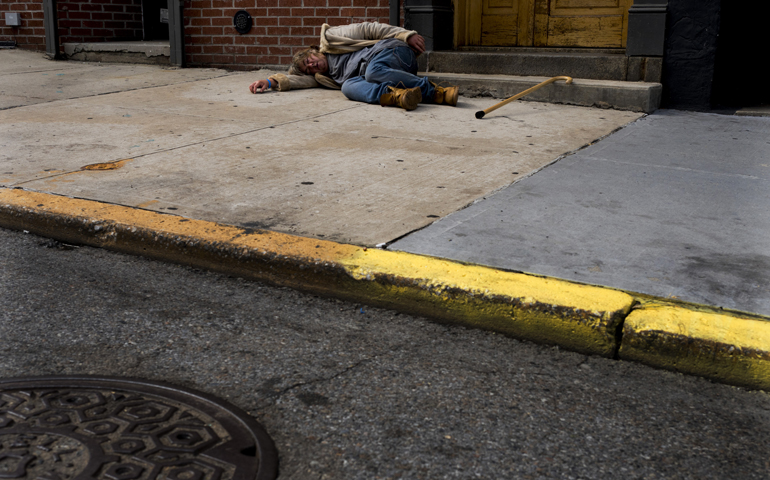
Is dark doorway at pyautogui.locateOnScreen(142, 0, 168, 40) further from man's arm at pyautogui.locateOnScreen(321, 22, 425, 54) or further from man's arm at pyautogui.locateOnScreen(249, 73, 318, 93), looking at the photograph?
man's arm at pyautogui.locateOnScreen(321, 22, 425, 54)

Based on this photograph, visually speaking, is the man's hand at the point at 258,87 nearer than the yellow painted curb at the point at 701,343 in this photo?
No

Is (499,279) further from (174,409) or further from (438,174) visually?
(438,174)

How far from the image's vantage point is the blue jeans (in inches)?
221

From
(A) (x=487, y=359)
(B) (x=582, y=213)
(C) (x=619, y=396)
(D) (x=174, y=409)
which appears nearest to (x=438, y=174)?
(B) (x=582, y=213)

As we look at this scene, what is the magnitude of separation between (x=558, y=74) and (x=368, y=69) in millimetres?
1631

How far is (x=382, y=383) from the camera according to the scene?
1.84 meters

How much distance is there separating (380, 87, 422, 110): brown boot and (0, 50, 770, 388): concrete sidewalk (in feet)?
0.51

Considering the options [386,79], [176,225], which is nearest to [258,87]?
[386,79]

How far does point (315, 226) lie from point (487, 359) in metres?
1.04

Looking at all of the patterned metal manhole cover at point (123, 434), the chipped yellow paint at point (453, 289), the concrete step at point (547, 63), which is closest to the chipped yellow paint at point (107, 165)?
the chipped yellow paint at point (453, 289)

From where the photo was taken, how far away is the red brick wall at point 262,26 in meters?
7.04

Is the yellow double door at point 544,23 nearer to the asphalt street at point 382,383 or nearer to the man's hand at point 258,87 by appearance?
the man's hand at point 258,87

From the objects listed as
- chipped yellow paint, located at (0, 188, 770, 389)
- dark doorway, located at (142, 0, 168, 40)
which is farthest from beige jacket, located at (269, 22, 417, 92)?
dark doorway, located at (142, 0, 168, 40)

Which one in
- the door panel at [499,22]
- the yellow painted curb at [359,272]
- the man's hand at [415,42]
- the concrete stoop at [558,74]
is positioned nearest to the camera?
the yellow painted curb at [359,272]
